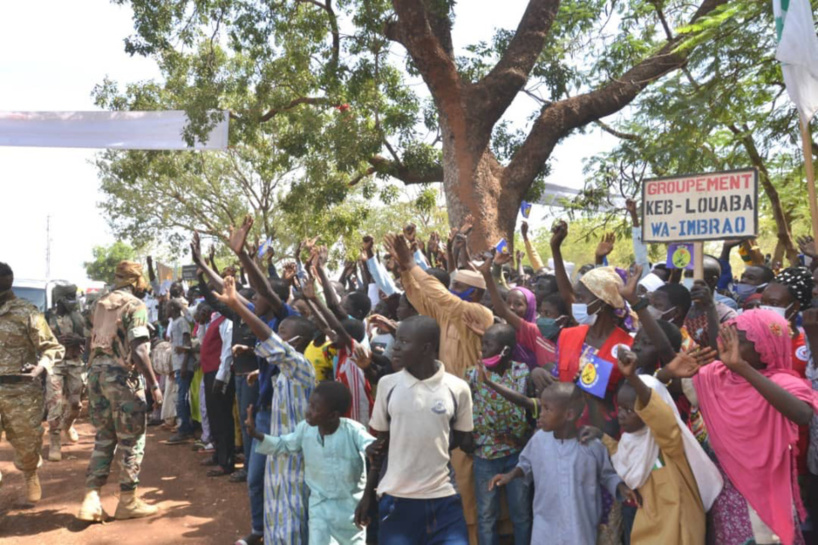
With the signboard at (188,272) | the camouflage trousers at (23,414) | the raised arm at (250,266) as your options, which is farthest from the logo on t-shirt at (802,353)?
the signboard at (188,272)

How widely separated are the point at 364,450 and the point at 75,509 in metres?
3.74

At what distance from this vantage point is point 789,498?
3.42 meters

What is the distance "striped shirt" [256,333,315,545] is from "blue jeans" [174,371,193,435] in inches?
206

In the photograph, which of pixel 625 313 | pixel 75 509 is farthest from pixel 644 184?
pixel 75 509

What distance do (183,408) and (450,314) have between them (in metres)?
6.07

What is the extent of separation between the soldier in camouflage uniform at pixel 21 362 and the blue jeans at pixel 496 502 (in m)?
3.96

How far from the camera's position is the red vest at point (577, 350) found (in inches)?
163

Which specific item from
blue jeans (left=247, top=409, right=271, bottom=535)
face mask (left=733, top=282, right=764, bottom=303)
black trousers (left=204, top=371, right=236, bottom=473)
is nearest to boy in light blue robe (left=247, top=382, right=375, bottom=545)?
blue jeans (left=247, top=409, right=271, bottom=535)

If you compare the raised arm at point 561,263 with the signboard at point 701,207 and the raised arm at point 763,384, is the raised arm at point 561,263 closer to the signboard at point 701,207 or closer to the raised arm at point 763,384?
the signboard at point 701,207

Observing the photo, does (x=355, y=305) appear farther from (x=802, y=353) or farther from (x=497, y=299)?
(x=802, y=353)

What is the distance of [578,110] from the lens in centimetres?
1188

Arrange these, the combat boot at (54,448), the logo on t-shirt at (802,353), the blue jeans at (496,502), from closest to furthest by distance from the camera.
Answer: the logo on t-shirt at (802,353)
the blue jeans at (496,502)
the combat boot at (54,448)

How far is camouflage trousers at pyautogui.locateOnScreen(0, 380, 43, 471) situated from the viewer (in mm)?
6531

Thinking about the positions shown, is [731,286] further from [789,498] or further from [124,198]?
[124,198]
